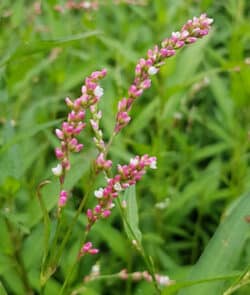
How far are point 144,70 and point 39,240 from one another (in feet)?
2.91

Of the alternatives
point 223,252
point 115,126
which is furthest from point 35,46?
point 223,252

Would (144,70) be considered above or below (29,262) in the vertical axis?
above

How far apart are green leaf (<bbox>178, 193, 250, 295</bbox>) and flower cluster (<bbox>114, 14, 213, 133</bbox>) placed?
1.22 ft

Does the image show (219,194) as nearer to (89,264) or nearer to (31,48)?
(89,264)

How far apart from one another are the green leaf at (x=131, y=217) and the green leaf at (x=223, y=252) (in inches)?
5.9

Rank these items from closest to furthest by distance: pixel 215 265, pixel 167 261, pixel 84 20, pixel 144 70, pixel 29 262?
pixel 144 70, pixel 215 265, pixel 29 262, pixel 167 261, pixel 84 20

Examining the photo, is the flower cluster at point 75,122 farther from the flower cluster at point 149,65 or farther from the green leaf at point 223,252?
the green leaf at point 223,252

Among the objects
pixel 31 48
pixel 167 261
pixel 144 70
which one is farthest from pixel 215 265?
pixel 167 261

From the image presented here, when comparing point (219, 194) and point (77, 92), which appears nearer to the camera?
point (219, 194)

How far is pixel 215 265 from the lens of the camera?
116 centimetres

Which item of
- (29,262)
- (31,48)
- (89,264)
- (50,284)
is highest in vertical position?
(31,48)

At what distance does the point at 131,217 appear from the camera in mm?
1139

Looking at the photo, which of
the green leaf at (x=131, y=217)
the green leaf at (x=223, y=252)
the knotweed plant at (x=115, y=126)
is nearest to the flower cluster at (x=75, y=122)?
the knotweed plant at (x=115, y=126)

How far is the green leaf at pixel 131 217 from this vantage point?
1.08 metres
